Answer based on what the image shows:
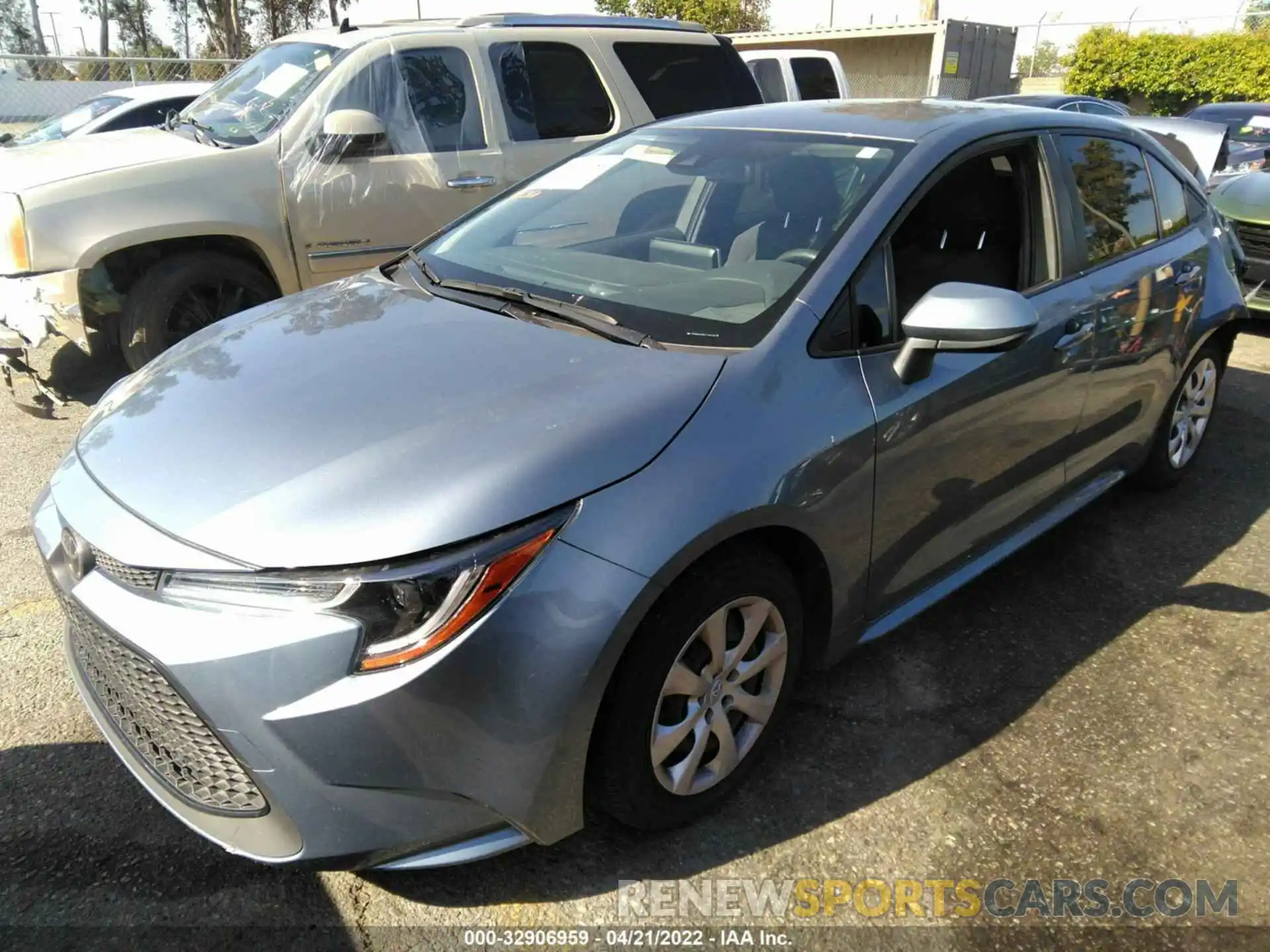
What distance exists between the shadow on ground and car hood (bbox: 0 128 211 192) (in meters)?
4.04

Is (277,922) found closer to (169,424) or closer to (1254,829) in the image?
(169,424)

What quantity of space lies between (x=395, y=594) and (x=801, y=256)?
1462 mm

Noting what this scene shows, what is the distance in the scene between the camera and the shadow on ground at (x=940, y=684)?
225 cm

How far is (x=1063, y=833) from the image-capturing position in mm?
2395

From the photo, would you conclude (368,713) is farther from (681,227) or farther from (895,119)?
(895,119)

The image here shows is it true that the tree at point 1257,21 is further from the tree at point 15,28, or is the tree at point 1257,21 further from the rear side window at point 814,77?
the tree at point 15,28

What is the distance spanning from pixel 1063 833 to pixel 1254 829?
1.66ft

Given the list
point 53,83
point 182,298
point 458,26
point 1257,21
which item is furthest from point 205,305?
point 1257,21

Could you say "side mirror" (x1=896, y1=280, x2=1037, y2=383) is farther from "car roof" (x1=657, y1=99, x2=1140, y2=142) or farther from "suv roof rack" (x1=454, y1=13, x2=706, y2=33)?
"suv roof rack" (x1=454, y1=13, x2=706, y2=33)

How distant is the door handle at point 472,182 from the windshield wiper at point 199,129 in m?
1.20

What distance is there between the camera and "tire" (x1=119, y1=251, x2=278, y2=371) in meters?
4.77

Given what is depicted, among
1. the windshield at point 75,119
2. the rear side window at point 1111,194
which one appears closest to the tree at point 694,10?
the windshield at point 75,119

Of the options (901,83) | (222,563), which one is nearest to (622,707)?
(222,563)

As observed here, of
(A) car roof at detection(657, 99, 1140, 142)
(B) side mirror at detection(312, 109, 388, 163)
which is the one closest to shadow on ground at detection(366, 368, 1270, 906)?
(A) car roof at detection(657, 99, 1140, 142)
